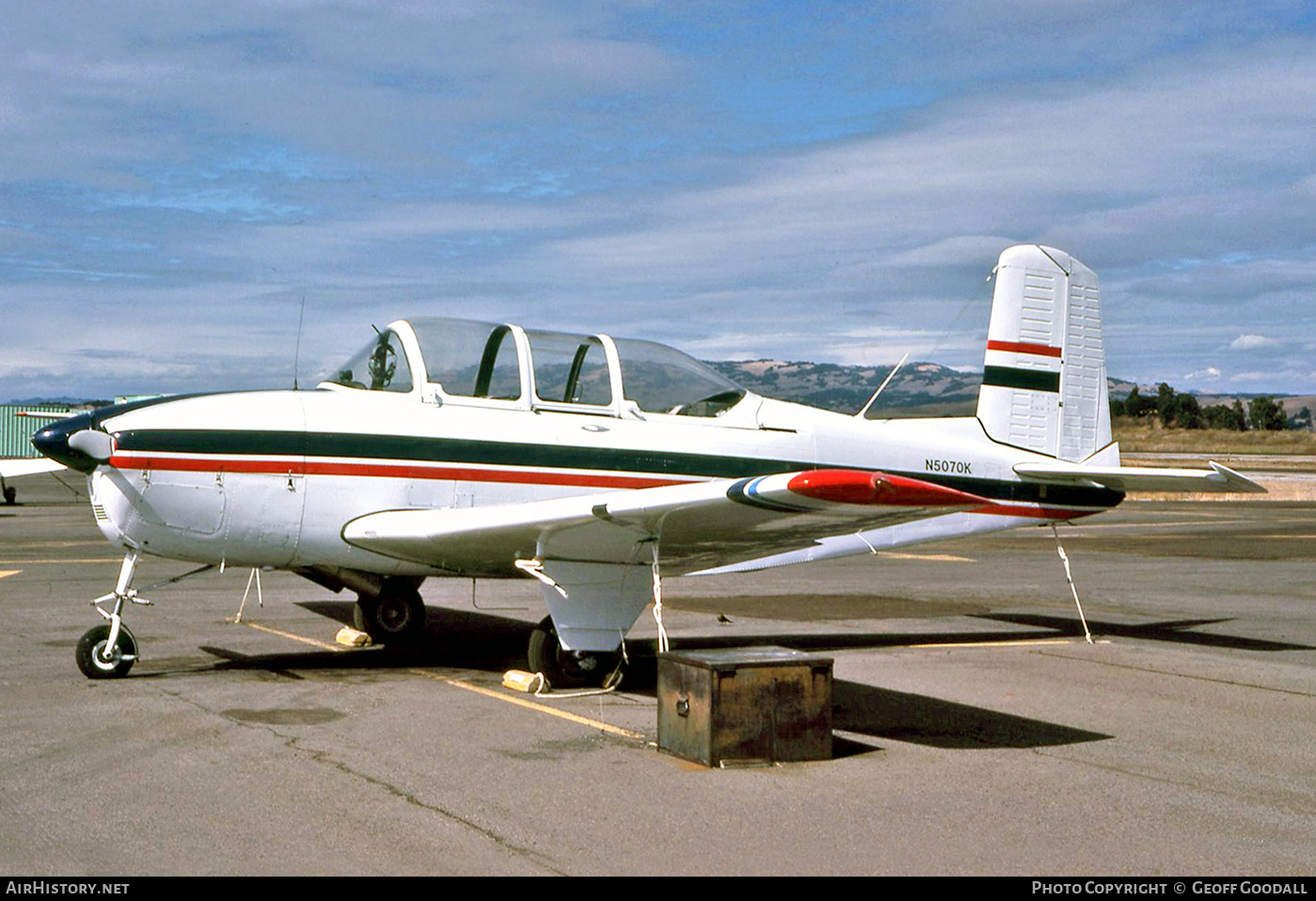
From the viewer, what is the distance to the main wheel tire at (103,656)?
27.0 feet

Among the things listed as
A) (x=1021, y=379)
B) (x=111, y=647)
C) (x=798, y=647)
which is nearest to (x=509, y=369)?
(x=111, y=647)

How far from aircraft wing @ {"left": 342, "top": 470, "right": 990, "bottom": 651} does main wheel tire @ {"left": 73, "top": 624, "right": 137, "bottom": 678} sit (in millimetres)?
1703

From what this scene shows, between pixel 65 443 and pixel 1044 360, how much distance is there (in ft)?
27.6

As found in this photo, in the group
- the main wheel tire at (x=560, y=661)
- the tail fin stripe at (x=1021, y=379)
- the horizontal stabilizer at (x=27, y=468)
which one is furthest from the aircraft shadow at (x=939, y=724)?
the horizontal stabilizer at (x=27, y=468)

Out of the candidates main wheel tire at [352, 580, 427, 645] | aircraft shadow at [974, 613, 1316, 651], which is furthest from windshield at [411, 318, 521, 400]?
aircraft shadow at [974, 613, 1316, 651]

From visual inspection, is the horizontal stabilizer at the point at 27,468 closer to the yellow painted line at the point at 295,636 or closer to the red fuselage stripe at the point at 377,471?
the yellow painted line at the point at 295,636

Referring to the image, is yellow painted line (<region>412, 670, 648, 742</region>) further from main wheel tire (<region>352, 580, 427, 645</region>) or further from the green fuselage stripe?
the green fuselage stripe

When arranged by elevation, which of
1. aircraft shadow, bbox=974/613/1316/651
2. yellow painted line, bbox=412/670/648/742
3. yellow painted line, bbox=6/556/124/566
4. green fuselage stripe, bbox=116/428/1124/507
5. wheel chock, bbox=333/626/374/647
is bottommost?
yellow painted line, bbox=6/556/124/566

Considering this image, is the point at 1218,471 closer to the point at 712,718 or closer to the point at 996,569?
the point at 712,718

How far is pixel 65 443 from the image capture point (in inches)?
299

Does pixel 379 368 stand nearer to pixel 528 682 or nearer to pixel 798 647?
pixel 528 682

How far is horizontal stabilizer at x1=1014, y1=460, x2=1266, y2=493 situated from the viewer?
9.07 meters

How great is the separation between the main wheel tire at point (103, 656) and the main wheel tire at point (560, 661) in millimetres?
2761
